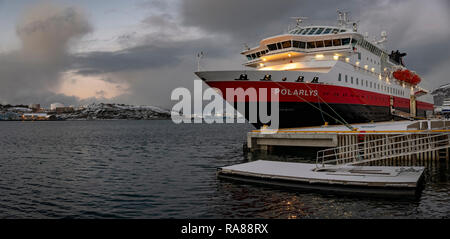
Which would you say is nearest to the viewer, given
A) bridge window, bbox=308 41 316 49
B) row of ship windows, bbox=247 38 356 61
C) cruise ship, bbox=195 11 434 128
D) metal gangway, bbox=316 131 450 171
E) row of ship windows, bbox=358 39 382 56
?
metal gangway, bbox=316 131 450 171

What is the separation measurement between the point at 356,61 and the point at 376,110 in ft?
27.9

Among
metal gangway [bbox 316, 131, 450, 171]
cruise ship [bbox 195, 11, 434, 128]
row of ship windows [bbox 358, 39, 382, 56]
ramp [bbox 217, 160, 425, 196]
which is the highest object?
row of ship windows [bbox 358, 39, 382, 56]

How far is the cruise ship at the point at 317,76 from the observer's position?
2928 cm

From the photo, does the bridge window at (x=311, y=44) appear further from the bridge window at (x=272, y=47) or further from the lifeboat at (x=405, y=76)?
the lifeboat at (x=405, y=76)

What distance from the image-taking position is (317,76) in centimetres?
3083

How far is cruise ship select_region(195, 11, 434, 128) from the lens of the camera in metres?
29.3

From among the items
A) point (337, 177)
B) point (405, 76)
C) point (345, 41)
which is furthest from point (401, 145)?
point (405, 76)

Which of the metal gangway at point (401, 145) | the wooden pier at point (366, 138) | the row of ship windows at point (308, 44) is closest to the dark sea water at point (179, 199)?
the metal gangway at point (401, 145)

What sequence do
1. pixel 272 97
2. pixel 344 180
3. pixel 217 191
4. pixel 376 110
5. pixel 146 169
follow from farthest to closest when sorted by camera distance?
pixel 376 110
pixel 272 97
pixel 146 169
pixel 217 191
pixel 344 180

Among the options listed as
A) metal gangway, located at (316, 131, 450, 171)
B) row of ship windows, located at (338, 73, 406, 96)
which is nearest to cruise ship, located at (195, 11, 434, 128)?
row of ship windows, located at (338, 73, 406, 96)

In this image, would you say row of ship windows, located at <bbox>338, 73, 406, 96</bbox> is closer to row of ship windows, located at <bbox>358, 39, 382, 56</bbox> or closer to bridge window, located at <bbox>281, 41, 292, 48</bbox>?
row of ship windows, located at <bbox>358, 39, 382, 56</bbox>

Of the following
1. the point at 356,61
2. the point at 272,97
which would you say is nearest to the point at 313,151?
the point at 272,97
